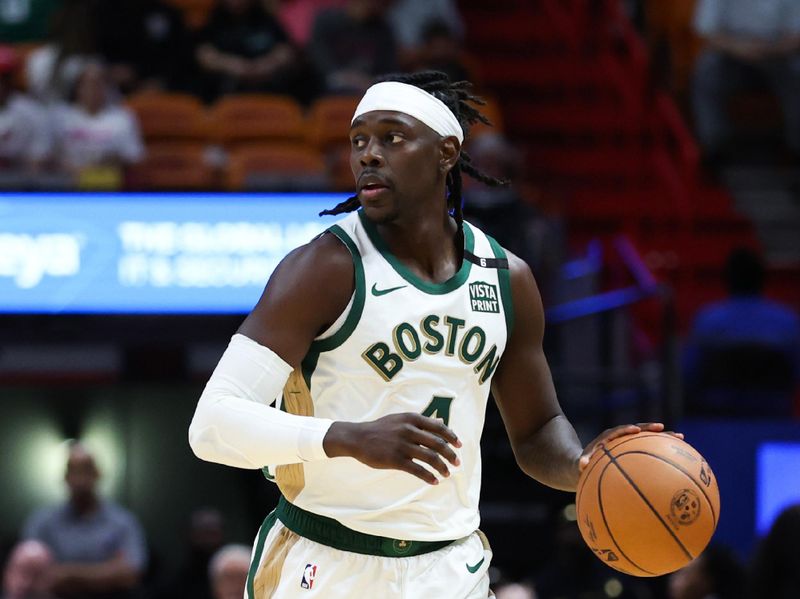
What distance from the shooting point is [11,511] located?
33.1 ft

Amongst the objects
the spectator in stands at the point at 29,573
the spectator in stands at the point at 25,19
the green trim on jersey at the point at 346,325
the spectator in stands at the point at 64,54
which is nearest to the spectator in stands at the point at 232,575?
the spectator in stands at the point at 29,573

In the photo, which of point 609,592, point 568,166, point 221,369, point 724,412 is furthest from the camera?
point 568,166

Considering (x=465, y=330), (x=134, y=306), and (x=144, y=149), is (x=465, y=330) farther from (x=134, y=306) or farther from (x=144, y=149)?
(x=144, y=149)

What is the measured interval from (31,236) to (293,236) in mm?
1525

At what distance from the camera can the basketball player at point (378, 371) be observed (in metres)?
3.78

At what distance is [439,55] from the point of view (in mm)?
11719

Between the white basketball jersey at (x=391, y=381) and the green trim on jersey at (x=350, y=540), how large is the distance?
3 centimetres

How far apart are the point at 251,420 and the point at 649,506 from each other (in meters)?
0.98

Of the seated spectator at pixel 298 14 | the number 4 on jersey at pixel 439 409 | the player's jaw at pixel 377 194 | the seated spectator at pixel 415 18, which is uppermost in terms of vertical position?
the seated spectator at pixel 298 14

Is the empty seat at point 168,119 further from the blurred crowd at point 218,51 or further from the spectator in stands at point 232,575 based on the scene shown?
the spectator in stands at point 232,575

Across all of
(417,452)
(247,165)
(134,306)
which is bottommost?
(417,452)

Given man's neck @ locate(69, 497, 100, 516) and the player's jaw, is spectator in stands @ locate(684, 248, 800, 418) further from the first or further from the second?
the player's jaw

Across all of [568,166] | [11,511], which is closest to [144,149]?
[11,511]

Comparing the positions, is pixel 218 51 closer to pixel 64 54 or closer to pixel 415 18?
pixel 64 54
